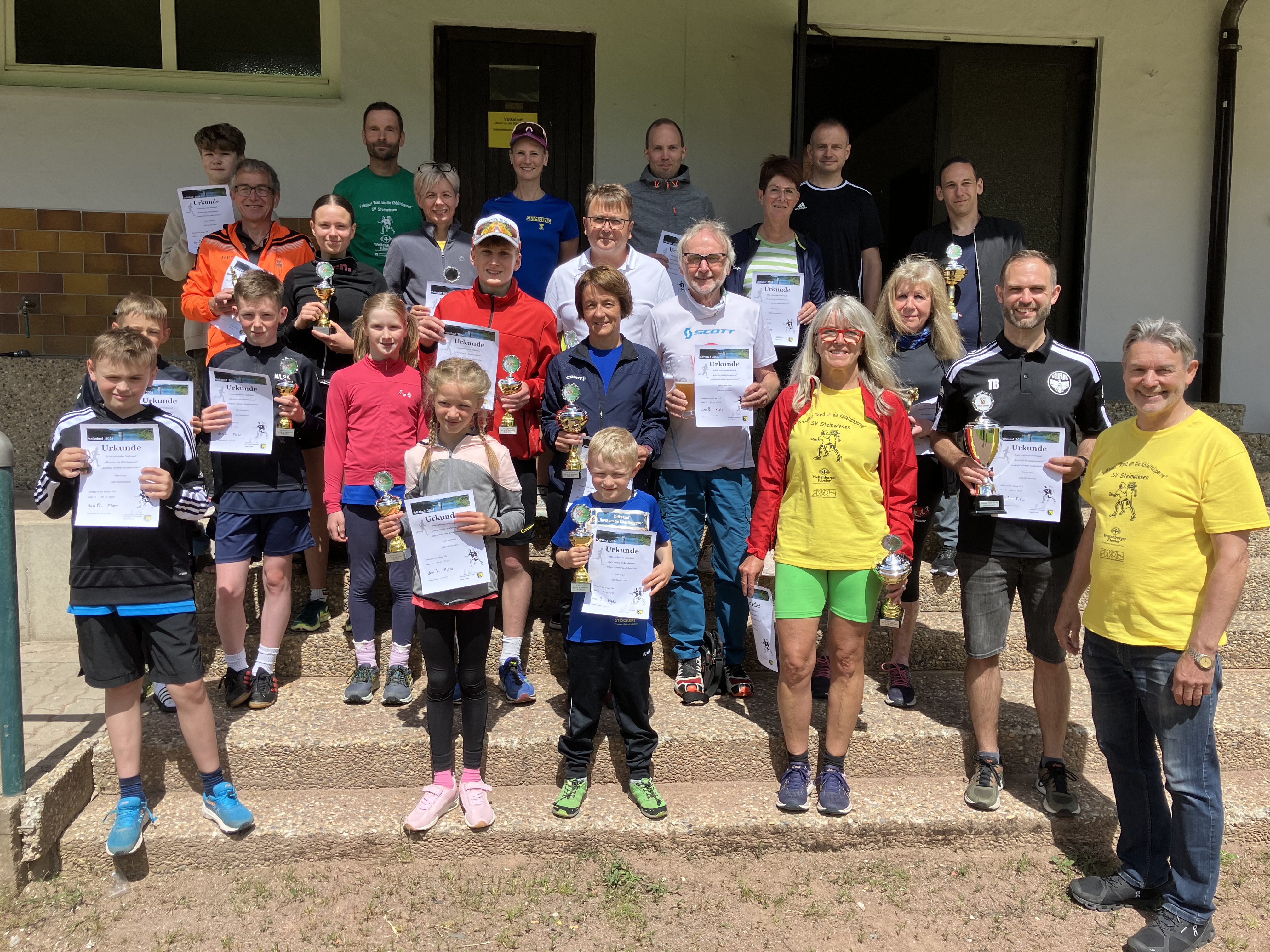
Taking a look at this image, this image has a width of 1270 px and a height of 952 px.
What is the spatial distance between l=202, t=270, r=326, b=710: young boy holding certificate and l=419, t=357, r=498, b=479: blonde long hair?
2.64ft

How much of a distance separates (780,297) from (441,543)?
222 cm

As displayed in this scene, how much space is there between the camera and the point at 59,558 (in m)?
5.34

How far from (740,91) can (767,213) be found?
2569 millimetres

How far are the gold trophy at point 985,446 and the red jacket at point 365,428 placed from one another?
2336 millimetres

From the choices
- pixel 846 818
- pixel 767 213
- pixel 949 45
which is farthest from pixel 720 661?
pixel 949 45

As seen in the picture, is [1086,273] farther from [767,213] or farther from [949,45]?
[767,213]

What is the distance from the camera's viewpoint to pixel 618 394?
4.02m

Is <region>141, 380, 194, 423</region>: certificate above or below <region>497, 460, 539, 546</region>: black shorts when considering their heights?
above

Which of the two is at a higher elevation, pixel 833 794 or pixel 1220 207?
pixel 1220 207

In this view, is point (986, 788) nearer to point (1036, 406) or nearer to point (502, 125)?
point (1036, 406)

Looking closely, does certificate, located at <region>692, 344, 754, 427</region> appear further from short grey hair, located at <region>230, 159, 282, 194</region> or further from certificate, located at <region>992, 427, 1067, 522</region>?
short grey hair, located at <region>230, 159, 282, 194</region>

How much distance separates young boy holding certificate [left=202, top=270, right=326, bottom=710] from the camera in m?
4.00

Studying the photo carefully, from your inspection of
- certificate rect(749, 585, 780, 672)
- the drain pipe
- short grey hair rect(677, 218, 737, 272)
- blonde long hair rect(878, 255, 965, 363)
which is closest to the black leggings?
certificate rect(749, 585, 780, 672)

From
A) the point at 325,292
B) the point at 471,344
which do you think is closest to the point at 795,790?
the point at 471,344
